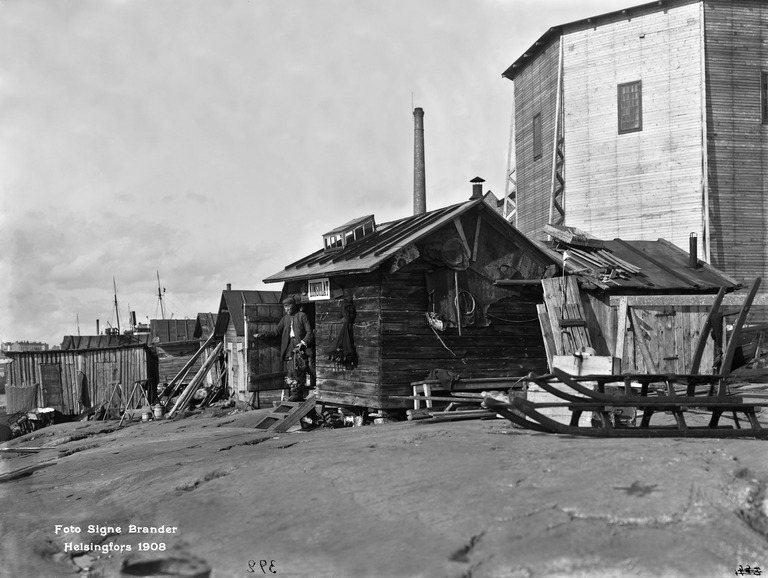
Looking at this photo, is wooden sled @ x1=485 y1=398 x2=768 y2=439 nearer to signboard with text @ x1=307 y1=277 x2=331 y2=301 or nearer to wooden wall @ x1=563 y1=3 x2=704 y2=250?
signboard with text @ x1=307 y1=277 x2=331 y2=301

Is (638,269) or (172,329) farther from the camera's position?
(172,329)

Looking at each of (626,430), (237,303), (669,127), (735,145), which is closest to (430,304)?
(626,430)

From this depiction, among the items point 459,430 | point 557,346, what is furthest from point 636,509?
point 557,346

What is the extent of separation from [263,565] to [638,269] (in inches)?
527

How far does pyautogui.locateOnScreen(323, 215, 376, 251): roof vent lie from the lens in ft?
58.6

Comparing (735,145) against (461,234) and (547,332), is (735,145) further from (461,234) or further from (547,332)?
(461,234)

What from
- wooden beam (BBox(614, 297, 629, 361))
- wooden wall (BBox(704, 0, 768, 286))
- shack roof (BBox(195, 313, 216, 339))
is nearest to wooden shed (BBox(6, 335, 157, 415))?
shack roof (BBox(195, 313, 216, 339))

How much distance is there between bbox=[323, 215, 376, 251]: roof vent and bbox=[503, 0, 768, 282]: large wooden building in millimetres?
13510

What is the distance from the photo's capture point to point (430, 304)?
48.9 feet

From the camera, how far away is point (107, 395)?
30.5 m

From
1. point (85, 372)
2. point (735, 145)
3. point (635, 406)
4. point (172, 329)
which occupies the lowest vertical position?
point (85, 372)

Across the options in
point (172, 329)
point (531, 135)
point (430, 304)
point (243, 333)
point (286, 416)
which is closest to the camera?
point (430, 304)

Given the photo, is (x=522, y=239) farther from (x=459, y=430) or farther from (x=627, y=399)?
(x=627, y=399)

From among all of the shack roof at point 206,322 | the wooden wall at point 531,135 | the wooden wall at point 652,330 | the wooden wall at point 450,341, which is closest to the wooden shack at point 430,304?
the wooden wall at point 450,341
